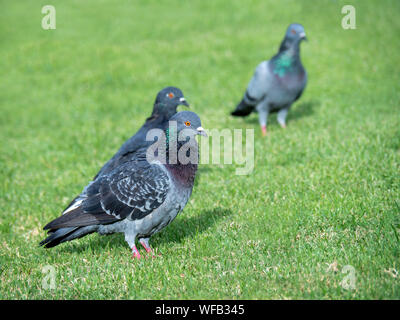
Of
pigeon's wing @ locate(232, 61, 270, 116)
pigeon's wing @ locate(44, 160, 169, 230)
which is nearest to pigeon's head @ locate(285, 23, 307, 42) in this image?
pigeon's wing @ locate(232, 61, 270, 116)

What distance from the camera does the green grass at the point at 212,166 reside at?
448 centimetres

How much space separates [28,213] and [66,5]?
1874 centimetres

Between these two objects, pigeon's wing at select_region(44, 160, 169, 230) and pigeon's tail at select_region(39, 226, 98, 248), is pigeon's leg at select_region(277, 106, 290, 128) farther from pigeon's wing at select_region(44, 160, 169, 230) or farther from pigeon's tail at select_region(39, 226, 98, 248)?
pigeon's tail at select_region(39, 226, 98, 248)

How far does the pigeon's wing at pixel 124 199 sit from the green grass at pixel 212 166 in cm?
50

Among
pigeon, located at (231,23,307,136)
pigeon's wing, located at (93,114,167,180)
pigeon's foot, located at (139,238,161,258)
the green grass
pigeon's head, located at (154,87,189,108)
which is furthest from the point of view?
pigeon, located at (231,23,307,136)

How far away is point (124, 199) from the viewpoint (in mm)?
4996

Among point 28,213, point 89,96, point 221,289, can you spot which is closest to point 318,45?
point 89,96

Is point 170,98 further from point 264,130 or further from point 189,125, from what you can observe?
point 264,130

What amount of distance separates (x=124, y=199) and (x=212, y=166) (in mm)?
3423

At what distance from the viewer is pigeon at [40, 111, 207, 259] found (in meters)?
4.93

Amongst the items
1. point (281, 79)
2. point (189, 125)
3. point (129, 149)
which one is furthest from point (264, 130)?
point (189, 125)

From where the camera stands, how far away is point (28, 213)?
721 centimetres

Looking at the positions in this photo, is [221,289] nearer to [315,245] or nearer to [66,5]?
[315,245]

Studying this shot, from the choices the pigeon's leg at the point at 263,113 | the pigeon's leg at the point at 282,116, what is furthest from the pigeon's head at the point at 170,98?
the pigeon's leg at the point at 282,116
